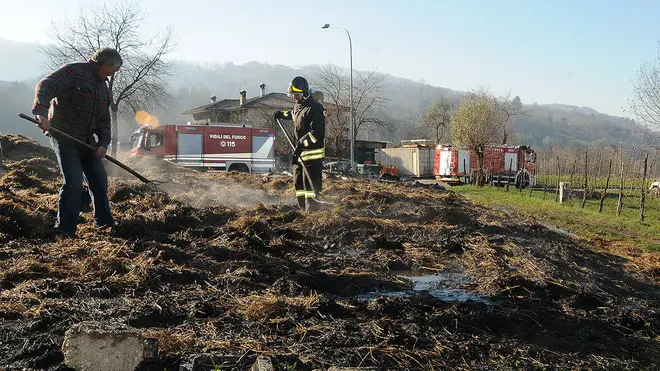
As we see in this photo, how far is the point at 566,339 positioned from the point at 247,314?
5.94ft

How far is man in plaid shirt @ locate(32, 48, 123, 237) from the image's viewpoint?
4.13 metres

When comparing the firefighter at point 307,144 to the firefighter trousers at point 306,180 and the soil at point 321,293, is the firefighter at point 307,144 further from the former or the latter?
the soil at point 321,293

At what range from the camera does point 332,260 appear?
13.5ft

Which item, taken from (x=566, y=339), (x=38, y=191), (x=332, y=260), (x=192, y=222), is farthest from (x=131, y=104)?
(x=566, y=339)

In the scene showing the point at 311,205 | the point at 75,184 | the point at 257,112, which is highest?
the point at 257,112

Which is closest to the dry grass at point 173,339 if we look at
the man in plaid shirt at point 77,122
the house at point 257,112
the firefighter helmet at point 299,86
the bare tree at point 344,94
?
the man in plaid shirt at point 77,122

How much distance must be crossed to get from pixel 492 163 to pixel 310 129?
939 inches

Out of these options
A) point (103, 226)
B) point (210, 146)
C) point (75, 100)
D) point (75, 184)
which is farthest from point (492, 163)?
point (75, 184)

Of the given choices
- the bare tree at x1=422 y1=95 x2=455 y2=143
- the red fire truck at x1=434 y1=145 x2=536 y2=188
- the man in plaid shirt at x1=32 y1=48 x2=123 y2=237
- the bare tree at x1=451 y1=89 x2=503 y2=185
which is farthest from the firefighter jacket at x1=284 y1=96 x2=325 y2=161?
the bare tree at x1=422 y1=95 x2=455 y2=143

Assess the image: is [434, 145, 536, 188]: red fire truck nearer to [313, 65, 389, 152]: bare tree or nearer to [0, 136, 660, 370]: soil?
[313, 65, 389, 152]: bare tree

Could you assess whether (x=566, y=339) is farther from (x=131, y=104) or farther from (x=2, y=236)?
(x=131, y=104)

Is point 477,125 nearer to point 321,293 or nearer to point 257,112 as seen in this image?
point 257,112

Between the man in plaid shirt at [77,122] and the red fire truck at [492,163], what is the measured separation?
88.2ft

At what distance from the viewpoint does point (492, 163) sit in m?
28.6
